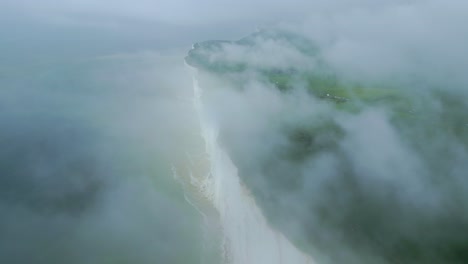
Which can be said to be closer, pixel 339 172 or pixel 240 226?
pixel 240 226

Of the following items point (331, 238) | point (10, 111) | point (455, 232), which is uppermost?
point (455, 232)

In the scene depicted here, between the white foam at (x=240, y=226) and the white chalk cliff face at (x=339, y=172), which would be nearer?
the white chalk cliff face at (x=339, y=172)

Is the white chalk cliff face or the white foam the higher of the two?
the white chalk cliff face

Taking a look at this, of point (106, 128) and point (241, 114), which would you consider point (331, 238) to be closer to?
point (241, 114)

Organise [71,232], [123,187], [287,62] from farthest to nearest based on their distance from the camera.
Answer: [287,62], [123,187], [71,232]

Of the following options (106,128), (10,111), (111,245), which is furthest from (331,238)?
(10,111)

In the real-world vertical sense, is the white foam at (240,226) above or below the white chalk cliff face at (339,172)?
below

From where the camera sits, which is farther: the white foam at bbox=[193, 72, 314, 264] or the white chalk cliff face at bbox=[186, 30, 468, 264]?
the white foam at bbox=[193, 72, 314, 264]

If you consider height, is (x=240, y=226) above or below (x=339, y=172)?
below
